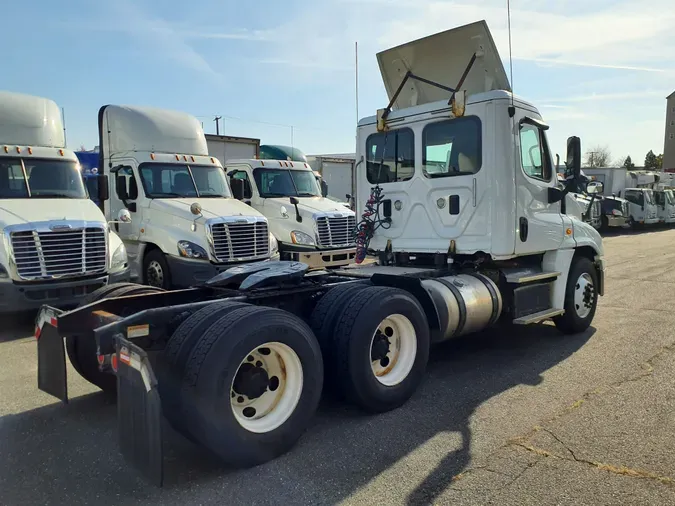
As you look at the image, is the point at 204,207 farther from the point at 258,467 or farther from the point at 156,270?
the point at 258,467

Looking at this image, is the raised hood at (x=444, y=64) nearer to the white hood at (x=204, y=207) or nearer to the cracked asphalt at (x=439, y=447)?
the cracked asphalt at (x=439, y=447)

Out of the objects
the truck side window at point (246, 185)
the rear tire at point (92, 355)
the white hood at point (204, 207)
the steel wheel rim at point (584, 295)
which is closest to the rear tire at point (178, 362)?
the rear tire at point (92, 355)

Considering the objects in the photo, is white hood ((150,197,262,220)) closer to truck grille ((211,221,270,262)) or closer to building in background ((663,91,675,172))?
truck grille ((211,221,270,262))

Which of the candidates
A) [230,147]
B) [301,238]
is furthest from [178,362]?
[230,147]

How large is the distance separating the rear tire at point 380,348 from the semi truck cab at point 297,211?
6841 mm

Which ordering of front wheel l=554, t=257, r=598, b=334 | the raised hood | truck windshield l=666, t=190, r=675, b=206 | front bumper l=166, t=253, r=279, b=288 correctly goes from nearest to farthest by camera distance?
1. the raised hood
2. front wheel l=554, t=257, r=598, b=334
3. front bumper l=166, t=253, r=279, b=288
4. truck windshield l=666, t=190, r=675, b=206

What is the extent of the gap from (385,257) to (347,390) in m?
3.01

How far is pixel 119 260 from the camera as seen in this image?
8.62 m

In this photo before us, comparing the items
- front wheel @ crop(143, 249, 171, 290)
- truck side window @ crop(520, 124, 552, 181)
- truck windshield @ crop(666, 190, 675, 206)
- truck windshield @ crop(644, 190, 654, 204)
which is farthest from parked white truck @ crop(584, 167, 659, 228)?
front wheel @ crop(143, 249, 171, 290)

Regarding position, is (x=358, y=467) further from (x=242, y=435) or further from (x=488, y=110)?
(x=488, y=110)

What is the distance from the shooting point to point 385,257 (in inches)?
284

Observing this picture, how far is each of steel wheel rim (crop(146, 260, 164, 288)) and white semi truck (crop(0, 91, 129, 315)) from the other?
1.23 metres

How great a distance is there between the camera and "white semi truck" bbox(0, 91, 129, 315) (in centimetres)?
749

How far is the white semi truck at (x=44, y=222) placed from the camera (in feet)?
24.6
